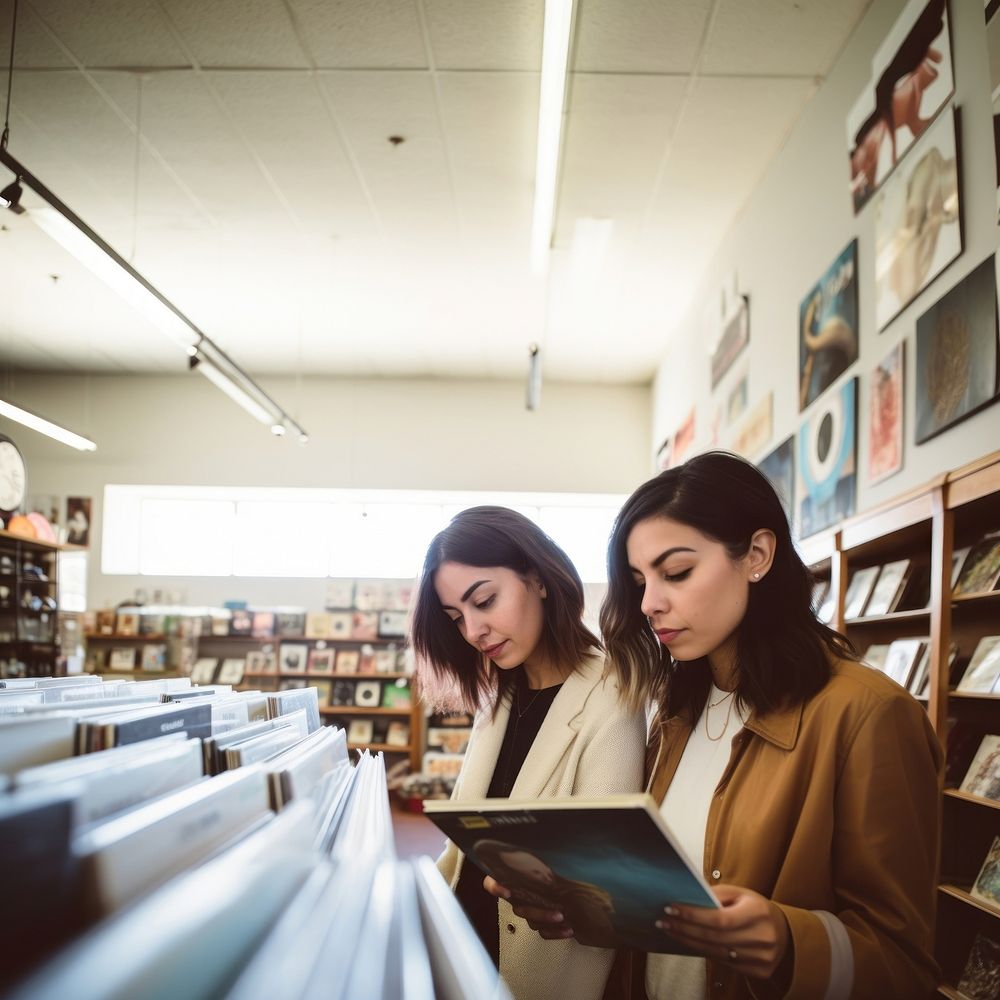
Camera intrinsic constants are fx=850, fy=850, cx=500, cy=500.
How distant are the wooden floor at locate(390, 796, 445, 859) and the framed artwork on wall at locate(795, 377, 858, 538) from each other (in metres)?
2.69

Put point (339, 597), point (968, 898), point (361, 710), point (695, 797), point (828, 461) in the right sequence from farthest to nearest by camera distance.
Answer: point (339, 597) < point (361, 710) < point (828, 461) < point (968, 898) < point (695, 797)

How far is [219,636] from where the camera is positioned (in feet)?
28.1

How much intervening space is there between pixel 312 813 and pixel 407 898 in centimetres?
12

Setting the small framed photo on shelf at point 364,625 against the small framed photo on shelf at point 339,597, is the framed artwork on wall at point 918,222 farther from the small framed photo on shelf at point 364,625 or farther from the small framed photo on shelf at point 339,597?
the small framed photo on shelf at point 339,597

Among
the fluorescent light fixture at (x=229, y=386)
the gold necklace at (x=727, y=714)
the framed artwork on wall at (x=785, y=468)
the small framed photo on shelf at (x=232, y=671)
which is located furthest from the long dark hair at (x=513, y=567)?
the small framed photo on shelf at (x=232, y=671)

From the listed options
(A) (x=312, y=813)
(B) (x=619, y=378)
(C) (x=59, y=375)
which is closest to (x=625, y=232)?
(B) (x=619, y=378)

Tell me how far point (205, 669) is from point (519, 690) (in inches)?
292

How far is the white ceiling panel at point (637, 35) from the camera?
3783mm

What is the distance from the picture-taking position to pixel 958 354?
9.15 feet

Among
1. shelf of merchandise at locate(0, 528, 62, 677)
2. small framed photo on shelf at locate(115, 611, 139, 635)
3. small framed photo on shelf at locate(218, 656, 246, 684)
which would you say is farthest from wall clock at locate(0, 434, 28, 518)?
small framed photo on shelf at locate(218, 656, 246, 684)

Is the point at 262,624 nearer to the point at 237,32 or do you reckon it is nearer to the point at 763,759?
the point at 237,32

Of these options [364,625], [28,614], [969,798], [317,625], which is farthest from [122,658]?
[969,798]

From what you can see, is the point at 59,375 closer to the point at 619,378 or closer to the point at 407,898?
the point at 619,378

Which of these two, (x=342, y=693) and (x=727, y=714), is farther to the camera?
(x=342, y=693)
